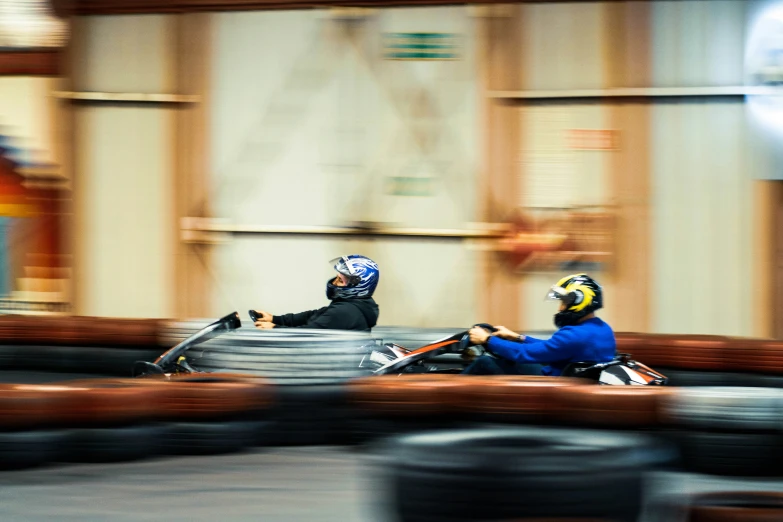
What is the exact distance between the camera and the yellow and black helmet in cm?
608

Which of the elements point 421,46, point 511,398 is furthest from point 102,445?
point 421,46

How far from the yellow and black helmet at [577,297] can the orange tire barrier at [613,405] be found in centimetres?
92

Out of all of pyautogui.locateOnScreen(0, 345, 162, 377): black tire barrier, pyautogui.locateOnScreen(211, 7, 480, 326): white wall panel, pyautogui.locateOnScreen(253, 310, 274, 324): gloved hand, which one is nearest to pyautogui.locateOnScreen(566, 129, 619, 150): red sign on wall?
pyautogui.locateOnScreen(211, 7, 480, 326): white wall panel

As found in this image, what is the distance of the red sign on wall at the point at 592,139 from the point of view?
29.4 ft

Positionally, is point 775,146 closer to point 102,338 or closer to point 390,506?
point 102,338

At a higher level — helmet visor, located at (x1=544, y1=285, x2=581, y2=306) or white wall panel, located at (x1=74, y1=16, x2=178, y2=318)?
white wall panel, located at (x1=74, y1=16, x2=178, y2=318)

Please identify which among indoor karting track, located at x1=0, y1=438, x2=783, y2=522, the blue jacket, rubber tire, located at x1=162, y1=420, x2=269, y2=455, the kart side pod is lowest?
indoor karting track, located at x1=0, y1=438, x2=783, y2=522

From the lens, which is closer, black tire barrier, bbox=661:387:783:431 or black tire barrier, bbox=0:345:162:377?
black tire barrier, bbox=661:387:783:431

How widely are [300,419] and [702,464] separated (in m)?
1.94

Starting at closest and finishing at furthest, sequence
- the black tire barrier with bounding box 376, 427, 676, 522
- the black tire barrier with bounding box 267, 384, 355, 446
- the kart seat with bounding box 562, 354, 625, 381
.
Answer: the black tire barrier with bounding box 376, 427, 676, 522
the black tire barrier with bounding box 267, 384, 355, 446
the kart seat with bounding box 562, 354, 625, 381

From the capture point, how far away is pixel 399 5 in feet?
30.5

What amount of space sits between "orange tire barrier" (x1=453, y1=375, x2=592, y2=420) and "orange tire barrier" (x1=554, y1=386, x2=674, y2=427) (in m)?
0.07

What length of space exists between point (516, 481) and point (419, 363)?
3.47 metres

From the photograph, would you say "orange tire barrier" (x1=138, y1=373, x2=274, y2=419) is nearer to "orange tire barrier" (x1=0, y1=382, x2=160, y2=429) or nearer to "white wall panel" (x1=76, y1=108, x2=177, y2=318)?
"orange tire barrier" (x1=0, y1=382, x2=160, y2=429)
